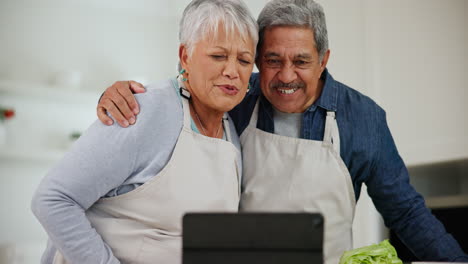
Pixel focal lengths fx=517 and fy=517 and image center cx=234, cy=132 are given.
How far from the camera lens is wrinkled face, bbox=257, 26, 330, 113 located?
55.0 inches

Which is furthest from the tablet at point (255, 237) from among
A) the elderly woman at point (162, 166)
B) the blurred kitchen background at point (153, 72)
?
the blurred kitchen background at point (153, 72)

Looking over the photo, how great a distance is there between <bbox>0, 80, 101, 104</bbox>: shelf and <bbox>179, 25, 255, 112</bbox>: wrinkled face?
2.44 metres

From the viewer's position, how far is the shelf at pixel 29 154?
3326 millimetres

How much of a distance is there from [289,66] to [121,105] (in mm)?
502

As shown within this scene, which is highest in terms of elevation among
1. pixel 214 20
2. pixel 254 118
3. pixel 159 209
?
pixel 214 20

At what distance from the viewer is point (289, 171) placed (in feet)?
4.89

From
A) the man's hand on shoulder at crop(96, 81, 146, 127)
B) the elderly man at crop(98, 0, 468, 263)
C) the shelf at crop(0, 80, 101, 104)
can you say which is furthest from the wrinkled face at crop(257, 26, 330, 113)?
the shelf at crop(0, 80, 101, 104)

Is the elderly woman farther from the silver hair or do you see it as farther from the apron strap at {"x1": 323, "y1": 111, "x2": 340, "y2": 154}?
the apron strap at {"x1": 323, "y1": 111, "x2": 340, "y2": 154}

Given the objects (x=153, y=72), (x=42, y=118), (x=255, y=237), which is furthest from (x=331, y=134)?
(x=153, y=72)

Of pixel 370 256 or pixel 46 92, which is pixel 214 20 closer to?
pixel 370 256

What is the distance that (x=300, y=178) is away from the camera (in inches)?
58.0

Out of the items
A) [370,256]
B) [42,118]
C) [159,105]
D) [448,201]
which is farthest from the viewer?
[42,118]

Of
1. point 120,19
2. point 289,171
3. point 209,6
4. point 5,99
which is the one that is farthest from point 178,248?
point 120,19

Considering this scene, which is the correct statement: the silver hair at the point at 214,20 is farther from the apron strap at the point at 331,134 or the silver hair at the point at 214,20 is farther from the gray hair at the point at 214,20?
the apron strap at the point at 331,134
